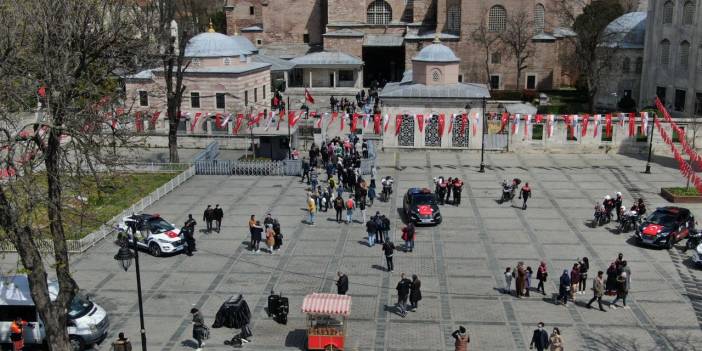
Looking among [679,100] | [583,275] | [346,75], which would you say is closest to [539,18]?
[346,75]

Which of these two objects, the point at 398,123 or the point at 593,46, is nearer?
the point at 398,123

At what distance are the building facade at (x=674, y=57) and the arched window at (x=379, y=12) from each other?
25299 millimetres

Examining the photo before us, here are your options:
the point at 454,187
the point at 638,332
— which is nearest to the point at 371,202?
the point at 454,187

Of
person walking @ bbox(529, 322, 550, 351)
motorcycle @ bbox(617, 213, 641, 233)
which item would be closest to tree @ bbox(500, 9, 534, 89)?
motorcycle @ bbox(617, 213, 641, 233)

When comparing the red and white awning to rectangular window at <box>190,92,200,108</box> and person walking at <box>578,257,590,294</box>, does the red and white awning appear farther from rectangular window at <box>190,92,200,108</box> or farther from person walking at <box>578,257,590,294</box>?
rectangular window at <box>190,92,200,108</box>

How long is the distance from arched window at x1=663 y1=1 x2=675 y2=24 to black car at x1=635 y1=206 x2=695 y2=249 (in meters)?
29.4

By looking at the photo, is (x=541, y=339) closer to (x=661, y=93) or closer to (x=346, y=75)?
(x=661, y=93)

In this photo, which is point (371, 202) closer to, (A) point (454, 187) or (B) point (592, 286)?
(A) point (454, 187)

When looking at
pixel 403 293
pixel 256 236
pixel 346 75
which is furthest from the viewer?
pixel 346 75

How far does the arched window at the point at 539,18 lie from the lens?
68.6 metres

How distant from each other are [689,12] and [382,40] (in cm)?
2792

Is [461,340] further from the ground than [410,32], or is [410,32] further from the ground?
[410,32]

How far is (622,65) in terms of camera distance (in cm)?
6059

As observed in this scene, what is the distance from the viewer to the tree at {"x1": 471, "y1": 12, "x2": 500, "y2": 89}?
6600cm
